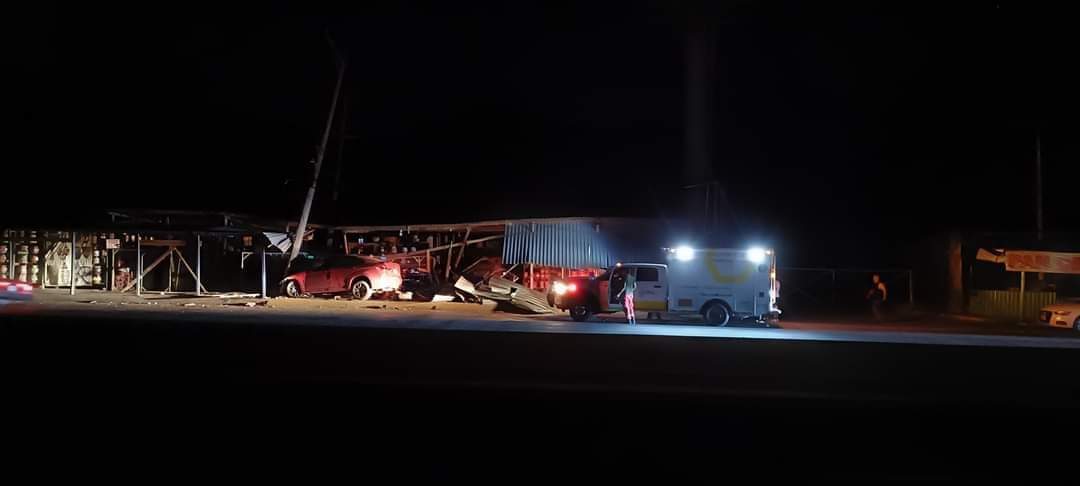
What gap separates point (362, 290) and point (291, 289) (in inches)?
117

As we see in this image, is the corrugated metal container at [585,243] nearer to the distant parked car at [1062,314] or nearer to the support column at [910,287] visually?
the support column at [910,287]

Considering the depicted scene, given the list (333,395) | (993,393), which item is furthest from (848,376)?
(333,395)

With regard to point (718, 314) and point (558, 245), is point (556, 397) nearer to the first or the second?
point (718, 314)

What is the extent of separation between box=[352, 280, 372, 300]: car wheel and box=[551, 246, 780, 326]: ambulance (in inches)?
355

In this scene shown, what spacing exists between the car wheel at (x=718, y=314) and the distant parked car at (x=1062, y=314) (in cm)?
974

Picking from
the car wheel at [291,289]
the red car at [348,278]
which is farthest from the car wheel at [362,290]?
the car wheel at [291,289]

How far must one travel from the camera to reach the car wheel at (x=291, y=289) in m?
26.0

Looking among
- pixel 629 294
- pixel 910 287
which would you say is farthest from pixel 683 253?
pixel 910 287

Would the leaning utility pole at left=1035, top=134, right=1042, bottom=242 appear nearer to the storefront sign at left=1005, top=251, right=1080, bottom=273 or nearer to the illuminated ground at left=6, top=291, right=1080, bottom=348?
the storefront sign at left=1005, top=251, right=1080, bottom=273

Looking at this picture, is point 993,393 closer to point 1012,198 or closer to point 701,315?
point 701,315

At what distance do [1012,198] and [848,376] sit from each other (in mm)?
25002

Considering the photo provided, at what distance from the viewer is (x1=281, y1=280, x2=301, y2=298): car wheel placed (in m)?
26.0

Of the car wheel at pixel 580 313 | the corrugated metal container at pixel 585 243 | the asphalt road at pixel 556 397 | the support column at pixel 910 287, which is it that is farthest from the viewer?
the corrugated metal container at pixel 585 243

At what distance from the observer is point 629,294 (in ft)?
63.8
